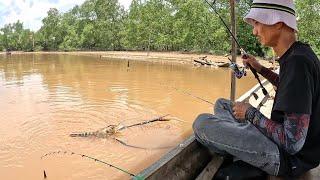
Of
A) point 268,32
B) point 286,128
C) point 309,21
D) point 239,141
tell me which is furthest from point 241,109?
point 309,21

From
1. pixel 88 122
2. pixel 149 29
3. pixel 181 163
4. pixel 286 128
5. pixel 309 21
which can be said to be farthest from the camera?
pixel 149 29

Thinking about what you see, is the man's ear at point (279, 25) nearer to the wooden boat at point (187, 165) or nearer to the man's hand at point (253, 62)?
the man's hand at point (253, 62)

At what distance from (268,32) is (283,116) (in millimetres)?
518

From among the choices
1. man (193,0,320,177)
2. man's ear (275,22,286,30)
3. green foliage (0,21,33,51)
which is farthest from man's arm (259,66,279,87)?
green foliage (0,21,33,51)

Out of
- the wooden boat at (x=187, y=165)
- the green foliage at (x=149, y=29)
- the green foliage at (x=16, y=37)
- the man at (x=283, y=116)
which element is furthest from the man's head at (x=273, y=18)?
the green foliage at (x=16, y=37)

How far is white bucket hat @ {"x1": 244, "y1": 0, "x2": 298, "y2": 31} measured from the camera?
2197 mm

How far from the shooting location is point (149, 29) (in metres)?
46.8

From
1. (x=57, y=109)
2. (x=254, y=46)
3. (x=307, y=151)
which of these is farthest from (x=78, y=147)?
(x=254, y=46)

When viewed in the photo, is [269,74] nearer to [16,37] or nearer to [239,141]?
[239,141]

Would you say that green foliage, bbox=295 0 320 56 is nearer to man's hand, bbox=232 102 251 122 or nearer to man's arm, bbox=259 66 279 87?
man's arm, bbox=259 66 279 87

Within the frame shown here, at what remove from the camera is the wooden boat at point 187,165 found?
239cm

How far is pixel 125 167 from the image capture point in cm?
675

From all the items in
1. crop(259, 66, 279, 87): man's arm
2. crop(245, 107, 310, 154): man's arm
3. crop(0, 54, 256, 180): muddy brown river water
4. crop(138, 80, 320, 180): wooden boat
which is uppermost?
crop(259, 66, 279, 87): man's arm

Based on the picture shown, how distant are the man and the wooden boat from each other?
19 centimetres
